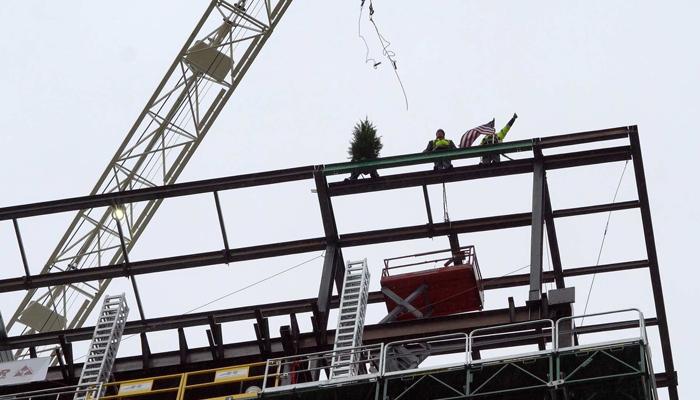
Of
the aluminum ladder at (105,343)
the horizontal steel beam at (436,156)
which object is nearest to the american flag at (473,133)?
the horizontal steel beam at (436,156)

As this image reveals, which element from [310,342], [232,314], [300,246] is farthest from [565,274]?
[232,314]

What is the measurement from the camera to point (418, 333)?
30.3 m

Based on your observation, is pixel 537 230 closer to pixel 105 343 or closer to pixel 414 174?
pixel 414 174

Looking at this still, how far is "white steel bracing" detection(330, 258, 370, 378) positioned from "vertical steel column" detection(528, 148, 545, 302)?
3953 millimetres

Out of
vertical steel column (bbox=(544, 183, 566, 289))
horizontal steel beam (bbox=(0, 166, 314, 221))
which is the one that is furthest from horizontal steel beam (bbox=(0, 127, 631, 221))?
vertical steel column (bbox=(544, 183, 566, 289))

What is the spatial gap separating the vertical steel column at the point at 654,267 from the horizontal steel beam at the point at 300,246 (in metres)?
1.15

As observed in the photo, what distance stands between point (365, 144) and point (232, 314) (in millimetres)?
6132

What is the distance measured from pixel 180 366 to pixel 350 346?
5.33m

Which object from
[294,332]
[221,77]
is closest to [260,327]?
[294,332]

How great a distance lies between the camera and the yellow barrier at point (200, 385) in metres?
28.8

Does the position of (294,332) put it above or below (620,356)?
above

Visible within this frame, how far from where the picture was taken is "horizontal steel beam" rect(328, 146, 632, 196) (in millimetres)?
34781

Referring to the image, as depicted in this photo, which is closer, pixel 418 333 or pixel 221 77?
pixel 418 333

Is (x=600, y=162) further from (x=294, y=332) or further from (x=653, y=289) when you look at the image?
(x=294, y=332)
